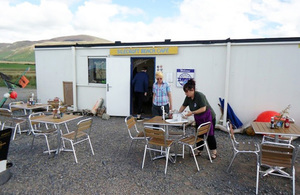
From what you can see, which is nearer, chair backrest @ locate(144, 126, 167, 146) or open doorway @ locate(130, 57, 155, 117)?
chair backrest @ locate(144, 126, 167, 146)

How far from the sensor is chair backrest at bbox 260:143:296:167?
2916 millimetres

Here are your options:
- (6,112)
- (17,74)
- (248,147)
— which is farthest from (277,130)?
(17,74)

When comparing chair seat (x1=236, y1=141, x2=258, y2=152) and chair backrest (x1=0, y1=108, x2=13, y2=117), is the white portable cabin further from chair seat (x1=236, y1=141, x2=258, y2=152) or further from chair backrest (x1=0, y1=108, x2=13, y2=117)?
chair backrest (x1=0, y1=108, x2=13, y2=117)

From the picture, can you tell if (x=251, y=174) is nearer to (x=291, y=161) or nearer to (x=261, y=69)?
(x=291, y=161)

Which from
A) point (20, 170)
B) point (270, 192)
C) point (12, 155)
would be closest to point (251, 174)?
point (270, 192)

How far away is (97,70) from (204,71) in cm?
400

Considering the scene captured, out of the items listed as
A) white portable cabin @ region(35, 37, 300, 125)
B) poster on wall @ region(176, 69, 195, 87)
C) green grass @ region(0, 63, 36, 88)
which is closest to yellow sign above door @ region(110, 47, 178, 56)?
white portable cabin @ region(35, 37, 300, 125)

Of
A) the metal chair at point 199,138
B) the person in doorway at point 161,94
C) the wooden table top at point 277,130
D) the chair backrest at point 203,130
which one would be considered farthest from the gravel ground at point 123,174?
the person in doorway at point 161,94

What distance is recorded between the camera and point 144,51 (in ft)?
23.8

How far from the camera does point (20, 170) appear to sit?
376cm

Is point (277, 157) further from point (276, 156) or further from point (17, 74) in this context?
point (17, 74)

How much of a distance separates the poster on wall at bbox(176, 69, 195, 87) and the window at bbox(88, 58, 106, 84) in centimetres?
290

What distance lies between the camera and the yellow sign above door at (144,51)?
276 inches

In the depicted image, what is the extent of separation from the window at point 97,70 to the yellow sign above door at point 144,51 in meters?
0.75
